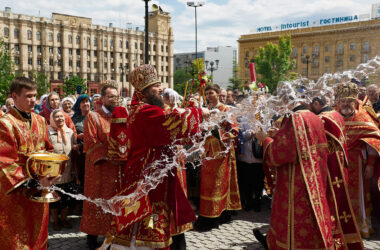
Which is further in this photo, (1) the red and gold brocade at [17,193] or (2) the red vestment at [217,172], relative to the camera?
(2) the red vestment at [217,172]

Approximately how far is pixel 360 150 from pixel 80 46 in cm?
8287

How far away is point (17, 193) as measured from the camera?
11.4 feet

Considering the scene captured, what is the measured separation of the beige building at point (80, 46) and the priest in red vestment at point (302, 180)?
2742 inches

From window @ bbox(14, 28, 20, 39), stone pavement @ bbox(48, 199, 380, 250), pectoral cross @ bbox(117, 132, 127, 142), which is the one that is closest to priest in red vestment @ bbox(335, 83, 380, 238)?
stone pavement @ bbox(48, 199, 380, 250)

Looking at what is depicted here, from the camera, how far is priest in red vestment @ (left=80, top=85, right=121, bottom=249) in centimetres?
477

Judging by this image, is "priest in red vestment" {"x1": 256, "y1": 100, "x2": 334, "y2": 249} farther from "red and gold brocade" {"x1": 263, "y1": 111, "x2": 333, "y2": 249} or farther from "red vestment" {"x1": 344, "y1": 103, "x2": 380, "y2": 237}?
"red vestment" {"x1": 344, "y1": 103, "x2": 380, "y2": 237}

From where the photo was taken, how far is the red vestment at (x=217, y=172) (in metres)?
6.11

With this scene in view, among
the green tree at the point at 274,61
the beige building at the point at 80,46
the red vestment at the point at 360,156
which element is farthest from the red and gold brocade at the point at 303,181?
the beige building at the point at 80,46

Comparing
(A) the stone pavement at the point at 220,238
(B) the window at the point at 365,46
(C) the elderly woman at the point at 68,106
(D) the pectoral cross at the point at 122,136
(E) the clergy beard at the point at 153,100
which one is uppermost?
(B) the window at the point at 365,46

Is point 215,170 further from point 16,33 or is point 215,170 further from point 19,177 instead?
point 16,33

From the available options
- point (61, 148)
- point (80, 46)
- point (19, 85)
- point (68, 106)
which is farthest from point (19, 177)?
point (80, 46)

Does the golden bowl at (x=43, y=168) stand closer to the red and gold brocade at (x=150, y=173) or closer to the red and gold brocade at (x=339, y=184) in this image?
the red and gold brocade at (x=150, y=173)

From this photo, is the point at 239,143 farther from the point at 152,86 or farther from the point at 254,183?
the point at 152,86

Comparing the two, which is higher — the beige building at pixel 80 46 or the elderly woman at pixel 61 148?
the beige building at pixel 80 46
